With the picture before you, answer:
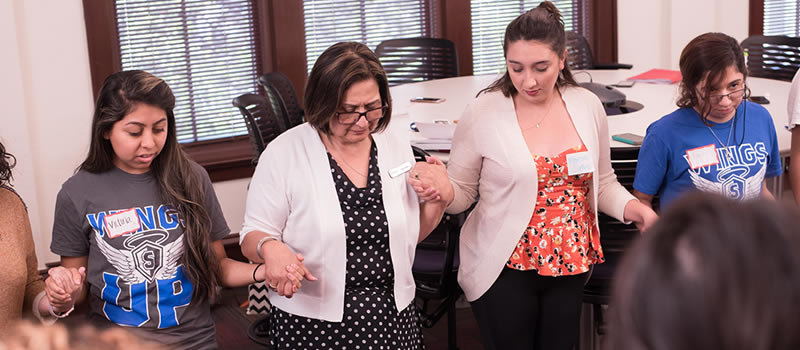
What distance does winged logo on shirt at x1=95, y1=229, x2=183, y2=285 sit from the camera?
6.77 ft

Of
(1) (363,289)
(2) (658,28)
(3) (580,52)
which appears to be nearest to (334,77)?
(1) (363,289)

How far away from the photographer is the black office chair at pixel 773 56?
5.28m

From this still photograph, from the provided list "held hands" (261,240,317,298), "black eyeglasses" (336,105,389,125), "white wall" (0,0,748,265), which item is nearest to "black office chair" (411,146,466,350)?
"black eyeglasses" (336,105,389,125)

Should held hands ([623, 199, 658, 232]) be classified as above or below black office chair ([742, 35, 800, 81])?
below

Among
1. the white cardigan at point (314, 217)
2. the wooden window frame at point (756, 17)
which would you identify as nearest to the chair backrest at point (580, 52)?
the wooden window frame at point (756, 17)

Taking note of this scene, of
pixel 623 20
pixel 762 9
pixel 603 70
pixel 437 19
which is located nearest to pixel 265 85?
pixel 437 19

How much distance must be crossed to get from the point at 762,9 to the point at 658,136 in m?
5.03

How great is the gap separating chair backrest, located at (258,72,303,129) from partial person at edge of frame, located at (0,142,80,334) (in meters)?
2.12

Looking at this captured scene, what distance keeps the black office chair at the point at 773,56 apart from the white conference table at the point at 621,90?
0.75 meters

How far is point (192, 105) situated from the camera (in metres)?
5.07

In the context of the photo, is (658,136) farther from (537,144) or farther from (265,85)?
(265,85)

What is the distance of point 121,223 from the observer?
2070mm

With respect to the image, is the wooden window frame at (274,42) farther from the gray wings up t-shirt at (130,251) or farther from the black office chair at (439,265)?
the gray wings up t-shirt at (130,251)

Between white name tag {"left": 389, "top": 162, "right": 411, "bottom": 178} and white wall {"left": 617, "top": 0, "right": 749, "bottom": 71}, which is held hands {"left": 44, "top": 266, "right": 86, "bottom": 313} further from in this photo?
white wall {"left": 617, "top": 0, "right": 749, "bottom": 71}
